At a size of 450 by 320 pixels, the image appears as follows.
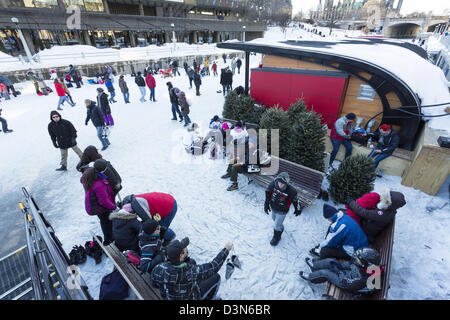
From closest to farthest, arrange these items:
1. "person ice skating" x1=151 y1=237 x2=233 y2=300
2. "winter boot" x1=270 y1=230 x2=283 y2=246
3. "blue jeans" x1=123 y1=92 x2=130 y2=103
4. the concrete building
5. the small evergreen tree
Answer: "person ice skating" x1=151 y1=237 x2=233 y2=300, "winter boot" x1=270 y1=230 x2=283 y2=246, the small evergreen tree, "blue jeans" x1=123 y1=92 x2=130 y2=103, the concrete building

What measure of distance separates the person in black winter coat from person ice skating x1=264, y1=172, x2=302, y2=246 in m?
2.46

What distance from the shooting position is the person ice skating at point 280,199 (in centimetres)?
384

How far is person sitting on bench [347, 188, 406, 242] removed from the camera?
11.1ft

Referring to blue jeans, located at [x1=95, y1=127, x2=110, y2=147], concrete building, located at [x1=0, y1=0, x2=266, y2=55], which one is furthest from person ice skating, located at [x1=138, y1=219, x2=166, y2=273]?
concrete building, located at [x1=0, y1=0, x2=266, y2=55]

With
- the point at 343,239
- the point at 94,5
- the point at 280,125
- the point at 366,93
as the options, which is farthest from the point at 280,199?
the point at 94,5

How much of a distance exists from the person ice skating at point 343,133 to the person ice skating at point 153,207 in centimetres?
527

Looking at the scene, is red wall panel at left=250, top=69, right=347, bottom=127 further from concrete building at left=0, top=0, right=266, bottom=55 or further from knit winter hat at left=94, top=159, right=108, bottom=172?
concrete building at left=0, top=0, right=266, bottom=55

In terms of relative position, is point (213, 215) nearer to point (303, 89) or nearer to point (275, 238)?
point (275, 238)

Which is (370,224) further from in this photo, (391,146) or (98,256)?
(98,256)

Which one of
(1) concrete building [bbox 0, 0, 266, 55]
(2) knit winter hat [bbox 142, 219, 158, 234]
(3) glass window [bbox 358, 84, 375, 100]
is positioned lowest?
(2) knit winter hat [bbox 142, 219, 158, 234]

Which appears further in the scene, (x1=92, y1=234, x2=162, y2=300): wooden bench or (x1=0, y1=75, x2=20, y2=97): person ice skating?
(x1=0, y1=75, x2=20, y2=97): person ice skating

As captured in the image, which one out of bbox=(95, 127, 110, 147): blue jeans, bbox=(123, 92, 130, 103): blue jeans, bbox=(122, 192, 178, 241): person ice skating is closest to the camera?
bbox=(122, 192, 178, 241): person ice skating

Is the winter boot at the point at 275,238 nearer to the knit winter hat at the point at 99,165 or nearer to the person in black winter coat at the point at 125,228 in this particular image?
the person in black winter coat at the point at 125,228

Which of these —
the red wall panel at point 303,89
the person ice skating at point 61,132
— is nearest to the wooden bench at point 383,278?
the red wall panel at point 303,89
